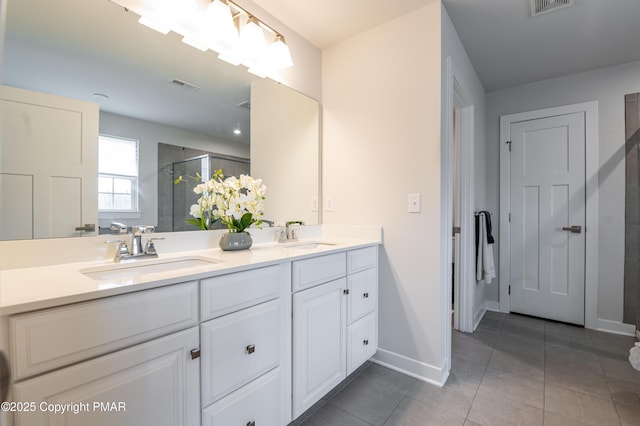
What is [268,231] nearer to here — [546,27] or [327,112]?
[327,112]

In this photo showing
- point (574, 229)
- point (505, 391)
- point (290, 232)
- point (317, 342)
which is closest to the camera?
point (317, 342)

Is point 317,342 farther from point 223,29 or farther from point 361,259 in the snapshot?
point 223,29

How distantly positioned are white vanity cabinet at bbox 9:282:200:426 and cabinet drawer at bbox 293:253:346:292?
534mm

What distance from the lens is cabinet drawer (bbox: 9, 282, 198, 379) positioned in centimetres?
67

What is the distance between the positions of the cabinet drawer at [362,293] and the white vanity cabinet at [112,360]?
38.9 inches

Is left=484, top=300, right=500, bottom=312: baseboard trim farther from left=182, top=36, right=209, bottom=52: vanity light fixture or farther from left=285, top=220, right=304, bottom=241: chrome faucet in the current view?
left=182, top=36, right=209, bottom=52: vanity light fixture

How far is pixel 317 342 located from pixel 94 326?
40.0 inches

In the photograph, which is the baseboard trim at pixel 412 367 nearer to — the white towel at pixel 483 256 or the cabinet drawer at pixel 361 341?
the cabinet drawer at pixel 361 341

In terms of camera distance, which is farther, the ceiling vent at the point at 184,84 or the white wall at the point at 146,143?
the ceiling vent at the point at 184,84

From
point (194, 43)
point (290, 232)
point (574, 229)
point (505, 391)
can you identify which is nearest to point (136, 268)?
point (290, 232)

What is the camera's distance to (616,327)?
8.50 ft

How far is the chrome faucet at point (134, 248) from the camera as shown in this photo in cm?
124

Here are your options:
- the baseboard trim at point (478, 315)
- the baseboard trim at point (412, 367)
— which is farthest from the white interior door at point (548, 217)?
the baseboard trim at point (412, 367)

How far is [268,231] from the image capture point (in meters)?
2.01
